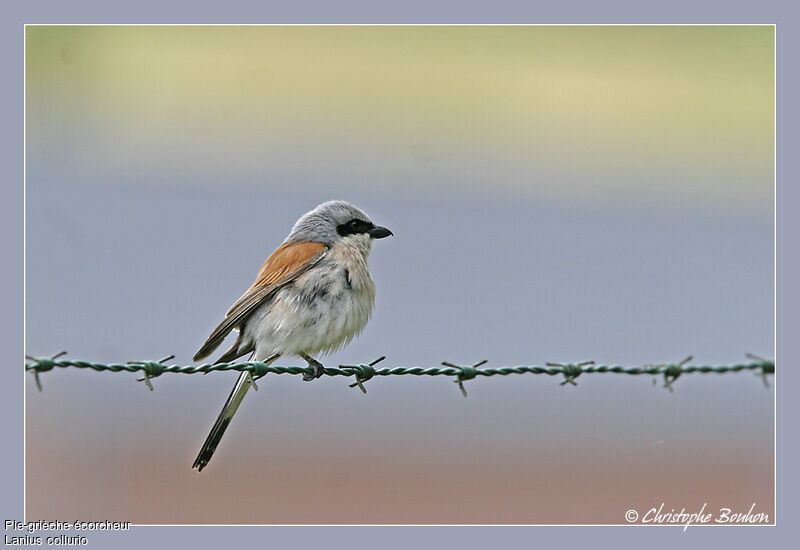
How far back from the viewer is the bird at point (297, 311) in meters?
4.93

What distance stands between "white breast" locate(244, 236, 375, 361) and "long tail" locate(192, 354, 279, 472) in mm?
264

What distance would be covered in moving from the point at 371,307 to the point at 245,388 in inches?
36.8

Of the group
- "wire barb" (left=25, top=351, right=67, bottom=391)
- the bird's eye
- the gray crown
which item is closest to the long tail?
the gray crown

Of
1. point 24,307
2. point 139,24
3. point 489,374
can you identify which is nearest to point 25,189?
point 24,307

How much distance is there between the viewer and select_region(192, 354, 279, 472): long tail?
4.90 m

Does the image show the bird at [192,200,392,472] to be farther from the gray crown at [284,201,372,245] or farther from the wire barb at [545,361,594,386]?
the wire barb at [545,361,594,386]

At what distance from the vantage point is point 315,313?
4.95 meters

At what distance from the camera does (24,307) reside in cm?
441

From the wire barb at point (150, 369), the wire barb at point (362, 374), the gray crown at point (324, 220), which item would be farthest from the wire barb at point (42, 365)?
the gray crown at point (324, 220)

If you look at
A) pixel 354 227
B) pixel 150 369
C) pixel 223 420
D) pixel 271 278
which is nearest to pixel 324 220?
pixel 354 227

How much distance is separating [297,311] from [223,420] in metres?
0.79

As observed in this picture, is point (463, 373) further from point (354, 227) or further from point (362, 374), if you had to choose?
point (354, 227)

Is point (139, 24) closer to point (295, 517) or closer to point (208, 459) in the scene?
point (208, 459)

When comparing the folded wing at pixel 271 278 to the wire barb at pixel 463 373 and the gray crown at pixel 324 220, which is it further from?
the wire barb at pixel 463 373
